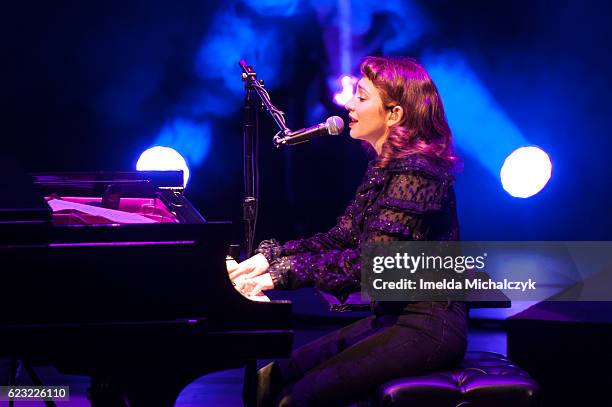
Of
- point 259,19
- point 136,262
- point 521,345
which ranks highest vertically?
point 259,19

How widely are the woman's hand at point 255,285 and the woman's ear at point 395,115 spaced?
642 mm

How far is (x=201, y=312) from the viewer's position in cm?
206

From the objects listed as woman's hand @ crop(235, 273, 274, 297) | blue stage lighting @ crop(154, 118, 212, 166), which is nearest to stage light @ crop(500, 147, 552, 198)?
blue stage lighting @ crop(154, 118, 212, 166)

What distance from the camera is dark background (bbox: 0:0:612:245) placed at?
230 inches

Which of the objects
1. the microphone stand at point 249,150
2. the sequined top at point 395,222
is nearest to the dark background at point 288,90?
the microphone stand at point 249,150

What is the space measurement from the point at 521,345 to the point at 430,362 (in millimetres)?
886

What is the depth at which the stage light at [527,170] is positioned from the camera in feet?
18.8

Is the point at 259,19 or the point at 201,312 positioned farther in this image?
the point at 259,19

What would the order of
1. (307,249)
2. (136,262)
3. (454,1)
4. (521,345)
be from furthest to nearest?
(454,1), (521,345), (307,249), (136,262)

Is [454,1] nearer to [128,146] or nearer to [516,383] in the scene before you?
[128,146]

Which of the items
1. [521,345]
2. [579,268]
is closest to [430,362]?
[521,345]

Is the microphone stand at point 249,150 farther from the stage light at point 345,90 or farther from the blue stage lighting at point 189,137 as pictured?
the blue stage lighting at point 189,137

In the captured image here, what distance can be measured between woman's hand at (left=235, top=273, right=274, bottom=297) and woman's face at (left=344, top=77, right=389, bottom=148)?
593 millimetres

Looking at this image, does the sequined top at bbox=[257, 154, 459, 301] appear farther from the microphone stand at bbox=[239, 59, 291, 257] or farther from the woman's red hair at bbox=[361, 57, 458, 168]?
the microphone stand at bbox=[239, 59, 291, 257]
